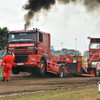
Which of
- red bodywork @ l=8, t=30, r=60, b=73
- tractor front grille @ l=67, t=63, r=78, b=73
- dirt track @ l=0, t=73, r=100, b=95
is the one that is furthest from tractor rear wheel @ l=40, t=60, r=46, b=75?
tractor front grille @ l=67, t=63, r=78, b=73

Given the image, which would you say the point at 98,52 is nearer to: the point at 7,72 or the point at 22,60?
the point at 22,60

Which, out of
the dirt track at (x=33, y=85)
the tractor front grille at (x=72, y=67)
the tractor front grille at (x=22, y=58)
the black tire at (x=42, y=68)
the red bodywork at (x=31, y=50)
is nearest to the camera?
the dirt track at (x=33, y=85)

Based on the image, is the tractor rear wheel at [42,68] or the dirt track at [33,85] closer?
the dirt track at [33,85]

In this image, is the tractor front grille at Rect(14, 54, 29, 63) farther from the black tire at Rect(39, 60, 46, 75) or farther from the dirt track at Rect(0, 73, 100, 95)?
the dirt track at Rect(0, 73, 100, 95)

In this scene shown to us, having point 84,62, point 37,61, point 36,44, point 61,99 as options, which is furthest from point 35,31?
point 61,99

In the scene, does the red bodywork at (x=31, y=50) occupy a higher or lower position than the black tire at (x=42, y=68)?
higher

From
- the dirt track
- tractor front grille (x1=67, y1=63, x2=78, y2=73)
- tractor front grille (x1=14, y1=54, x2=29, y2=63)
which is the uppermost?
tractor front grille (x1=14, y1=54, x2=29, y2=63)

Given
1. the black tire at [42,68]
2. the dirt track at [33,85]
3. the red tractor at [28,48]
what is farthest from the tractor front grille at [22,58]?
the dirt track at [33,85]

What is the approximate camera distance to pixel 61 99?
6930 millimetres

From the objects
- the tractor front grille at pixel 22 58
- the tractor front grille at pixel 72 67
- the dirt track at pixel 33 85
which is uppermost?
the tractor front grille at pixel 22 58

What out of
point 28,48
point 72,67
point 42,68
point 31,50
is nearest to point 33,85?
point 31,50

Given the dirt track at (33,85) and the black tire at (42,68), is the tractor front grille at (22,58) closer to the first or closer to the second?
the black tire at (42,68)

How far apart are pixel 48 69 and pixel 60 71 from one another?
1.99m

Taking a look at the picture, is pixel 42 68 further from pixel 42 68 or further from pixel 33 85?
pixel 33 85
